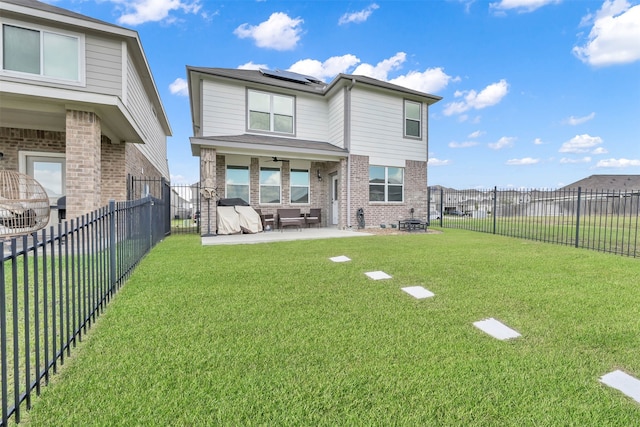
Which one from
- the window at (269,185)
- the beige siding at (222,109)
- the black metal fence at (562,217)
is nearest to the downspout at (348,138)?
the window at (269,185)

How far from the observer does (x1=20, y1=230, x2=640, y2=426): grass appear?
1.75 m

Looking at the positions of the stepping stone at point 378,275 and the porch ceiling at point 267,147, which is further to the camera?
the porch ceiling at point 267,147

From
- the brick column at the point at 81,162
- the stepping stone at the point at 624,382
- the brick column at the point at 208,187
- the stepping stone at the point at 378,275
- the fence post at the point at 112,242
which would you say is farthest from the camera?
the brick column at the point at 208,187

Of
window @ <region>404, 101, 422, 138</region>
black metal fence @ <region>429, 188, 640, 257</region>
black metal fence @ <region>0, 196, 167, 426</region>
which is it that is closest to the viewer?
black metal fence @ <region>0, 196, 167, 426</region>

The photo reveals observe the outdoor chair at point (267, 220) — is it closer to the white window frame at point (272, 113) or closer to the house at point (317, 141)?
the house at point (317, 141)

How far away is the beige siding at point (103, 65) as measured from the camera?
734 centimetres

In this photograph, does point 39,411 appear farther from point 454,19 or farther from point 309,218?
point 454,19

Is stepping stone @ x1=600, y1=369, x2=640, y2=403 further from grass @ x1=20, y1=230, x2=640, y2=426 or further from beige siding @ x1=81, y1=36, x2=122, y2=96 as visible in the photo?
beige siding @ x1=81, y1=36, x2=122, y2=96

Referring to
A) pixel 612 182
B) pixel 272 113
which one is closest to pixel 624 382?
pixel 272 113

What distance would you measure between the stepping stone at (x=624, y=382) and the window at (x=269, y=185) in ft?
36.2

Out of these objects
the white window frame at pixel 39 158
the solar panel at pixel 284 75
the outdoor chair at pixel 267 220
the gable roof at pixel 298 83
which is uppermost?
the solar panel at pixel 284 75

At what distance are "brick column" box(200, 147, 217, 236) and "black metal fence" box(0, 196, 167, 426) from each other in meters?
3.33

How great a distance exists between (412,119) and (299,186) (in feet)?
19.1

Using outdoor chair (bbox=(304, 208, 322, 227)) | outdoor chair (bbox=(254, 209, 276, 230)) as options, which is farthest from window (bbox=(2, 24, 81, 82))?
outdoor chair (bbox=(304, 208, 322, 227))
